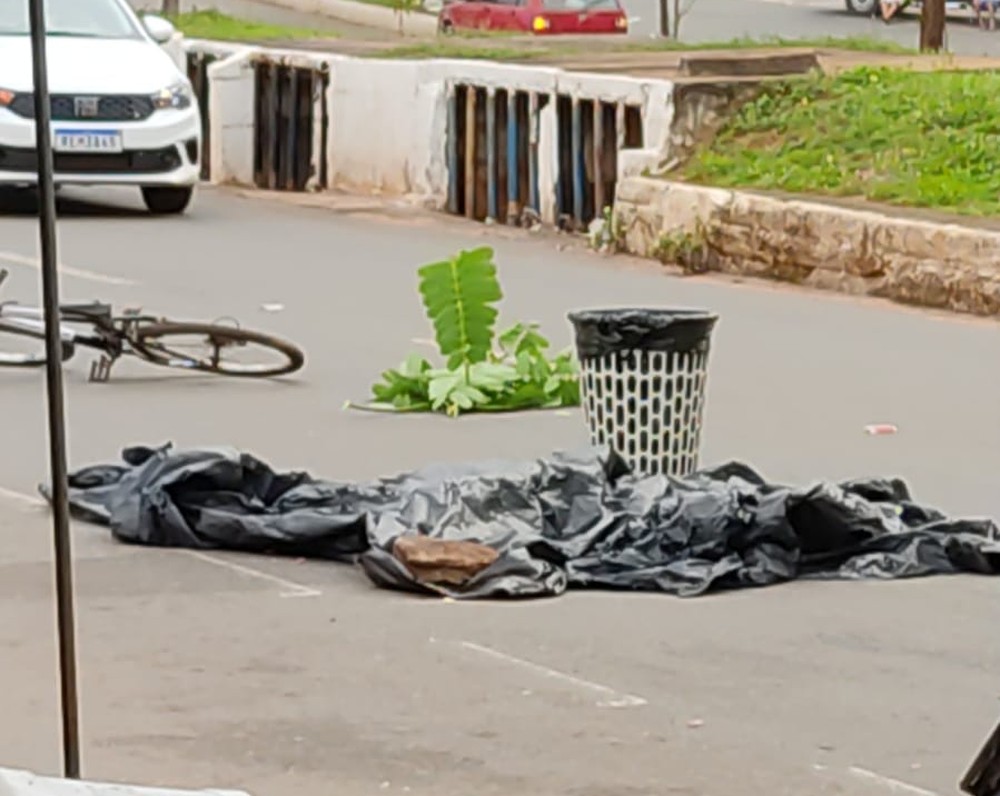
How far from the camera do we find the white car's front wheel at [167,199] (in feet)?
65.8

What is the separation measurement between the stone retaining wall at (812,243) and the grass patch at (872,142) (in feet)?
1.54

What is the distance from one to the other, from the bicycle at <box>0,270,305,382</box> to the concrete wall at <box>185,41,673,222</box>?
7.17 metres

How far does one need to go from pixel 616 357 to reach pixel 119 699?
289 centimetres

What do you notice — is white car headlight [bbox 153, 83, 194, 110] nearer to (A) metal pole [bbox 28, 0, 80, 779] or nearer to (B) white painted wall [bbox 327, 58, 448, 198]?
(B) white painted wall [bbox 327, 58, 448, 198]

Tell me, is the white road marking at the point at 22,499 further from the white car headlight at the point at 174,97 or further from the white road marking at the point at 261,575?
the white car headlight at the point at 174,97

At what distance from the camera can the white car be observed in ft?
62.4

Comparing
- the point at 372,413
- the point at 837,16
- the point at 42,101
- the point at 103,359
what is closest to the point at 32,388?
the point at 103,359

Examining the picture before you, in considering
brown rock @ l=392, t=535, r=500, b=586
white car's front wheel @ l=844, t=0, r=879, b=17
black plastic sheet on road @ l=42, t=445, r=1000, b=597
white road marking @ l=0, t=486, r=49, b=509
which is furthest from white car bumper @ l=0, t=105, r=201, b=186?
white car's front wheel @ l=844, t=0, r=879, b=17

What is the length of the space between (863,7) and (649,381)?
3864 cm

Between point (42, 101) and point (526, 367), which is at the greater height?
point (42, 101)

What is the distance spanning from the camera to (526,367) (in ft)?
38.0

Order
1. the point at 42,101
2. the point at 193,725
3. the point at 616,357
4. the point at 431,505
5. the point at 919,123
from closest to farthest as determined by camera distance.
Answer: the point at 42,101
the point at 193,725
the point at 431,505
the point at 616,357
the point at 919,123

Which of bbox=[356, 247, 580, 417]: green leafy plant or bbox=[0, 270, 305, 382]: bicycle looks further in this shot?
bbox=[0, 270, 305, 382]: bicycle

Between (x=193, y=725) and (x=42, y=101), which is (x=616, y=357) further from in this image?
(x=42, y=101)
